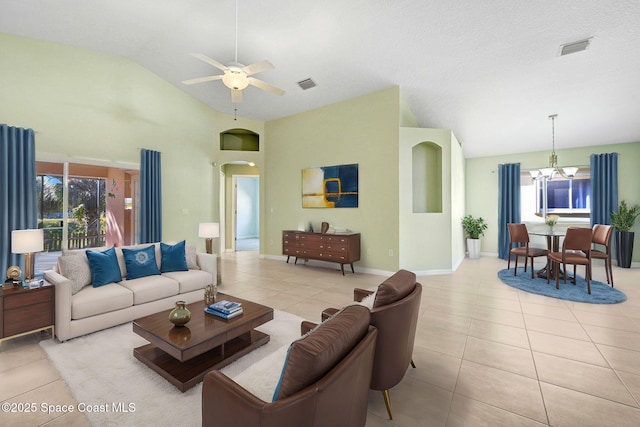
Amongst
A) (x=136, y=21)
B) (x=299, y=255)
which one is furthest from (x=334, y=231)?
(x=136, y=21)

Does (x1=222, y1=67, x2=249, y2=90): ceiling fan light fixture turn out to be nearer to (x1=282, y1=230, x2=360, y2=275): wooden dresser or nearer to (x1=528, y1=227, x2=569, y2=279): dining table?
(x1=282, y1=230, x2=360, y2=275): wooden dresser

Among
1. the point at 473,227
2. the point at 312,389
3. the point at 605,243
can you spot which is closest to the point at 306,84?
the point at 312,389

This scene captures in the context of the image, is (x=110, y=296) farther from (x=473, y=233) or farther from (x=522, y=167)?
(x=522, y=167)

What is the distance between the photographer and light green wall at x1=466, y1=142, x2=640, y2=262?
21.5ft

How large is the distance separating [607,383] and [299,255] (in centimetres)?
491

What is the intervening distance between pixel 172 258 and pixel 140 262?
40 cm

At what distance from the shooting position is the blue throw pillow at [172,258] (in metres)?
3.86

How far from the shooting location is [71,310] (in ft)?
9.13

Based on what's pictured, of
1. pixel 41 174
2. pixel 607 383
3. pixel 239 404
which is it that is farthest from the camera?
pixel 41 174

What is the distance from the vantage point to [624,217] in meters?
6.34

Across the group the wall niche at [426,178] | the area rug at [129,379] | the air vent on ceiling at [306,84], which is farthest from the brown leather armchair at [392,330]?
the air vent on ceiling at [306,84]

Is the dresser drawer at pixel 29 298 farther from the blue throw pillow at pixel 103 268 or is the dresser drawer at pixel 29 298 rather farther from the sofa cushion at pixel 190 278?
the sofa cushion at pixel 190 278

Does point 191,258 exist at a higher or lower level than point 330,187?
lower

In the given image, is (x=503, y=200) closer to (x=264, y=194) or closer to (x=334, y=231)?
(x=334, y=231)
